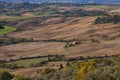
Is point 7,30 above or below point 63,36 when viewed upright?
below

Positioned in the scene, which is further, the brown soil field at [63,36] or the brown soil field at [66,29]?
the brown soil field at [66,29]

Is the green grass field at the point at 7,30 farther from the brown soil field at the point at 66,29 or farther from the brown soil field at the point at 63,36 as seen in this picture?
the brown soil field at the point at 66,29

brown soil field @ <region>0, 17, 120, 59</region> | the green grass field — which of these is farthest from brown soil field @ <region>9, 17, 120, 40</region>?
the green grass field

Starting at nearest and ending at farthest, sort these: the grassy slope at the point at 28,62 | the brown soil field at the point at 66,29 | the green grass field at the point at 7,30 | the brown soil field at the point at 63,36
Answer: the grassy slope at the point at 28,62 → the brown soil field at the point at 63,36 → the brown soil field at the point at 66,29 → the green grass field at the point at 7,30

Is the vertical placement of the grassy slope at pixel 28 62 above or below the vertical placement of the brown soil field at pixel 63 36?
above

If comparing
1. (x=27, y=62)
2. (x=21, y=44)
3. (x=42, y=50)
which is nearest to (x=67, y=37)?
(x=21, y=44)

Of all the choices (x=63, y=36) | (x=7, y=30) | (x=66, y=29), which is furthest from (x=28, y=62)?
(x=7, y=30)

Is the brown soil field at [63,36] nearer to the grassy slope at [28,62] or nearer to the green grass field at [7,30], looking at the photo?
the green grass field at [7,30]

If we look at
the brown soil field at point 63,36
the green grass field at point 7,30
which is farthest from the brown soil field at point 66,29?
the green grass field at point 7,30

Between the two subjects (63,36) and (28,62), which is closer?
(28,62)

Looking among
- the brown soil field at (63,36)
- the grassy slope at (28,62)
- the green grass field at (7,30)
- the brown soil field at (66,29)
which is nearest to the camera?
the grassy slope at (28,62)

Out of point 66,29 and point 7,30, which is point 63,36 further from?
point 7,30

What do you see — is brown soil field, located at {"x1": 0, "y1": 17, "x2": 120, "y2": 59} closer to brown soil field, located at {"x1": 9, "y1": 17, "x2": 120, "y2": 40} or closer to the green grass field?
brown soil field, located at {"x1": 9, "y1": 17, "x2": 120, "y2": 40}
